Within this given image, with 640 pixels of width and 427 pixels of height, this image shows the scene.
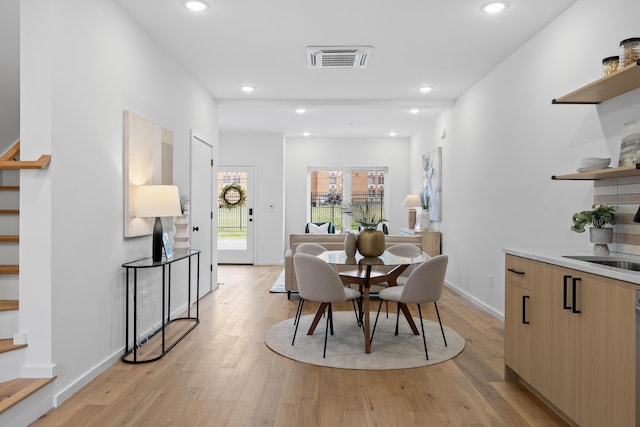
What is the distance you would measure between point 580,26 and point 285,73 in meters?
2.80

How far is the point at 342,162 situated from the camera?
9.28 metres

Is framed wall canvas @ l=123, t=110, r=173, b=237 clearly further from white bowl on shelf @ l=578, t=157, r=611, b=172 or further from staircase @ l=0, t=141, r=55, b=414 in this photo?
white bowl on shelf @ l=578, t=157, r=611, b=172

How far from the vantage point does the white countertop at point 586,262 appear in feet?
5.82

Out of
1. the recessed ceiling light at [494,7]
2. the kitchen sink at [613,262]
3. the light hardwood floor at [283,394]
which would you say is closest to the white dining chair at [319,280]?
the light hardwood floor at [283,394]

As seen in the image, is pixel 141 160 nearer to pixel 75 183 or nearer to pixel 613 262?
pixel 75 183

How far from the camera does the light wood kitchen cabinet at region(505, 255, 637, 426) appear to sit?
175cm

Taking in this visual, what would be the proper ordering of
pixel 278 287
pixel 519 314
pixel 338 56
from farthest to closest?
pixel 278 287
pixel 338 56
pixel 519 314

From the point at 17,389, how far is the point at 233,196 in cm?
661

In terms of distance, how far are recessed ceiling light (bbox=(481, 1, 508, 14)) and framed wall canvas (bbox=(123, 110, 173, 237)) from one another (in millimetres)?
2767

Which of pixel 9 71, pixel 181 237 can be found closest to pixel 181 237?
pixel 181 237

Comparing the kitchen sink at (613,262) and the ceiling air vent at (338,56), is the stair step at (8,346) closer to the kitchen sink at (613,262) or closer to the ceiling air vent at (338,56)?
the kitchen sink at (613,262)

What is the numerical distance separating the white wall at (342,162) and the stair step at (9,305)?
6.69 meters

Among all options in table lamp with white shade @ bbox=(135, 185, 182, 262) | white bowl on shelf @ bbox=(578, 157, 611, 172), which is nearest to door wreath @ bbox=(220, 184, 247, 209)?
table lamp with white shade @ bbox=(135, 185, 182, 262)

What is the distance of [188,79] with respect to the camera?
477 centimetres
